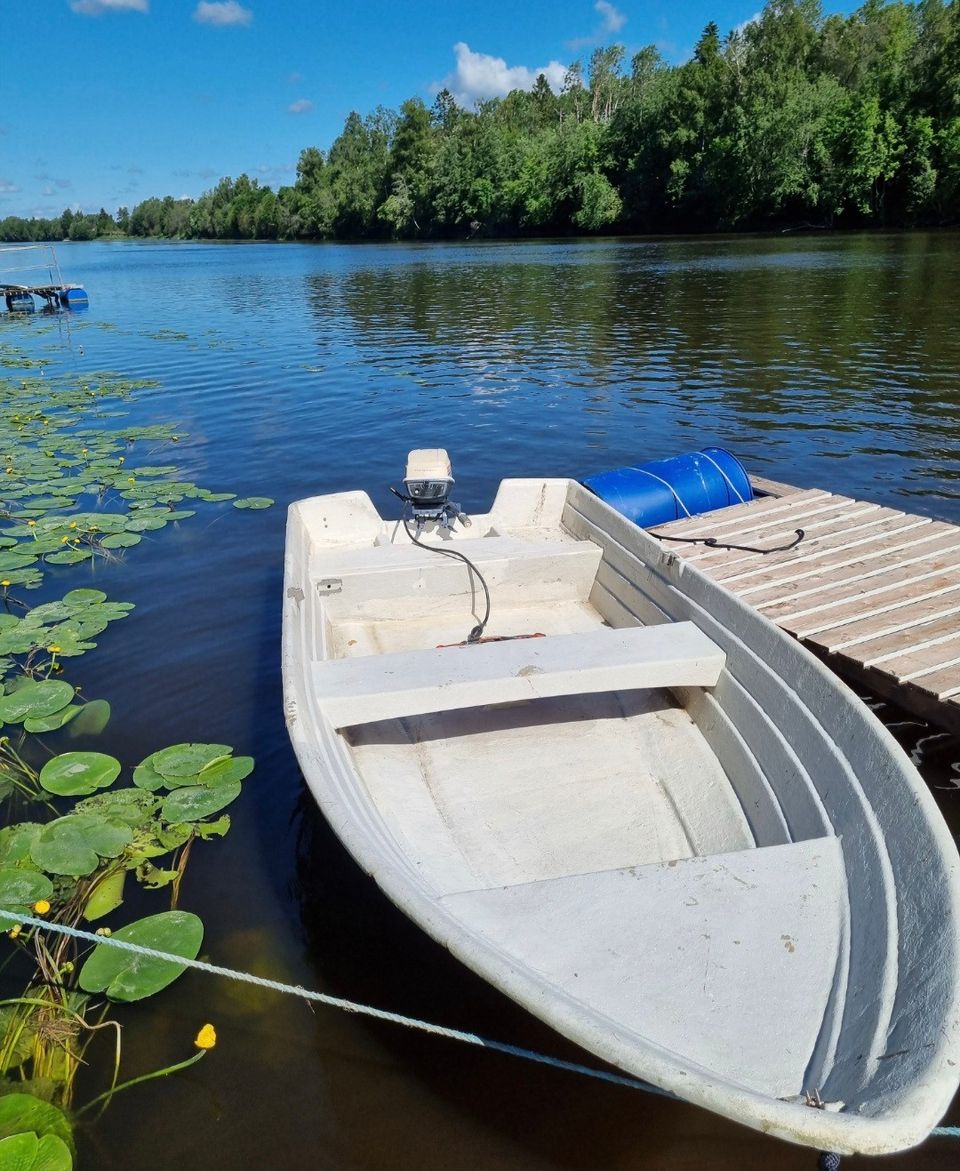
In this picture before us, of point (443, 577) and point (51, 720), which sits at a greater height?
point (443, 577)

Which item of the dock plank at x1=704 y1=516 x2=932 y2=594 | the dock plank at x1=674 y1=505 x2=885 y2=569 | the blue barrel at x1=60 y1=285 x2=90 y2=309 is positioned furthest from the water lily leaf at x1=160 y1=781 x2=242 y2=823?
the blue barrel at x1=60 y1=285 x2=90 y2=309

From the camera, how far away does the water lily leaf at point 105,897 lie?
3.24m

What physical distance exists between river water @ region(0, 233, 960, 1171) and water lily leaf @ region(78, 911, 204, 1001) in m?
0.16

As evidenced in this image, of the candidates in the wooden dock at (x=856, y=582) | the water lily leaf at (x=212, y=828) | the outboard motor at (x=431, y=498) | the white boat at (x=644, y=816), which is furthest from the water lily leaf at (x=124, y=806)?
the wooden dock at (x=856, y=582)

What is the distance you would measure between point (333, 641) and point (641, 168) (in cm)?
6004

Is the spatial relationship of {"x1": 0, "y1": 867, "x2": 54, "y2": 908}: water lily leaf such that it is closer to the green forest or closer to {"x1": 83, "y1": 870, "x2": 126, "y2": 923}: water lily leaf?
{"x1": 83, "y1": 870, "x2": 126, "y2": 923}: water lily leaf

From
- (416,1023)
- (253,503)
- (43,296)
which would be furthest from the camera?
(43,296)

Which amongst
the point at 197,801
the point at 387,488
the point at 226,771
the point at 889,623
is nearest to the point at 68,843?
the point at 197,801

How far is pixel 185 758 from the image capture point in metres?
4.13

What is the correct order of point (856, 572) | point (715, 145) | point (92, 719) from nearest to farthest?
point (92, 719) → point (856, 572) → point (715, 145)

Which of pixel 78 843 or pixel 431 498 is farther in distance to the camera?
pixel 431 498

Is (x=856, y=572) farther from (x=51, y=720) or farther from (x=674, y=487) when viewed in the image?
(x=51, y=720)

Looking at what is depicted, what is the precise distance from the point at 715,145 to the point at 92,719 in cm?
5527

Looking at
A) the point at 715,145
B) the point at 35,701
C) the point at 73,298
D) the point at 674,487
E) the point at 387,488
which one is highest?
the point at 715,145
